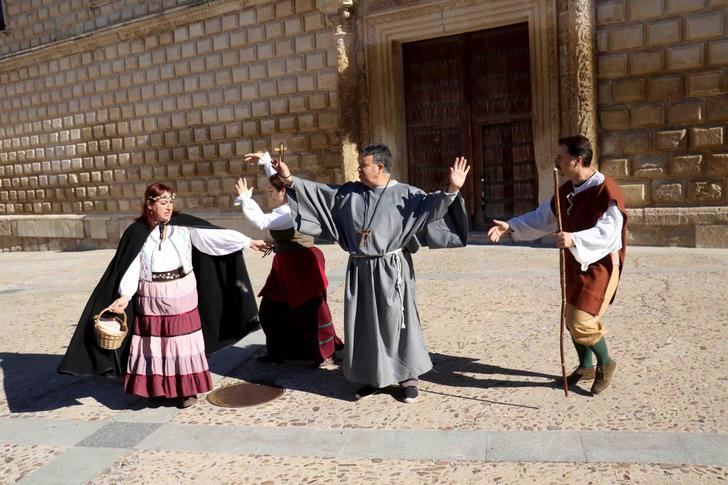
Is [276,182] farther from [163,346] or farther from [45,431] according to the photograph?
[45,431]

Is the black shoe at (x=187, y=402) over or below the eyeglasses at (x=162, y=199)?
below

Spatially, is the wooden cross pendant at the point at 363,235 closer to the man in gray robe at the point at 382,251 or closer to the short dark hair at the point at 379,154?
the man in gray robe at the point at 382,251

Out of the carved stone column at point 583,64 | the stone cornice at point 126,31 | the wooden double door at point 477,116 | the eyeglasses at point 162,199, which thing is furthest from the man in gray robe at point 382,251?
the stone cornice at point 126,31

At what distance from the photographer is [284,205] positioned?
4.57 meters

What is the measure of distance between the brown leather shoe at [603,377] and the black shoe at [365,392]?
1.29 m

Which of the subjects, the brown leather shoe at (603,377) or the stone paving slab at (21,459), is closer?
the stone paving slab at (21,459)

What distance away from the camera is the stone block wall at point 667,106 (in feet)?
28.2

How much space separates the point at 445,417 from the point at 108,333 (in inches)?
76.5

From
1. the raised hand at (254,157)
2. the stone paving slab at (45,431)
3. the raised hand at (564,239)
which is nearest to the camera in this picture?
the raised hand at (564,239)

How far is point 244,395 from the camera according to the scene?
13.8ft

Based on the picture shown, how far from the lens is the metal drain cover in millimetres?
4070

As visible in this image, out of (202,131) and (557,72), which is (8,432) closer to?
(557,72)

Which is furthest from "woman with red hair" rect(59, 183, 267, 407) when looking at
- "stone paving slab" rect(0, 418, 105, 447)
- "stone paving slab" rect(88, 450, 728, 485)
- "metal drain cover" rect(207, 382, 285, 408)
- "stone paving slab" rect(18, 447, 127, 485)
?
"stone paving slab" rect(88, 450, 728, 485)

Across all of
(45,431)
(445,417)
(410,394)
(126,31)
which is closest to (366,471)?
(445,417)
